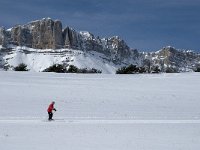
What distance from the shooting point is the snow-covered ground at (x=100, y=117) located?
1766 centimetres

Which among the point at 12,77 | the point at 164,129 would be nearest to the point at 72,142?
the point at 164,129

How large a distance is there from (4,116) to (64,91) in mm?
16600

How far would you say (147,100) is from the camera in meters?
38.5

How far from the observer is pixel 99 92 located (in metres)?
43.2

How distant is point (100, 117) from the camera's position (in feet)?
89.3

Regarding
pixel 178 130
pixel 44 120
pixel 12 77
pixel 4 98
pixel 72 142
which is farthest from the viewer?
pixel 12 77

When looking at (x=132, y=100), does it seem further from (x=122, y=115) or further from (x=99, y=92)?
(x=122, y=115)

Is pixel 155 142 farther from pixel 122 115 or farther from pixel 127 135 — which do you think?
pixel 122 115

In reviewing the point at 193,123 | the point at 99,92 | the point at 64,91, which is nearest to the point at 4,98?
the point at 64,91

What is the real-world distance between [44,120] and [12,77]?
32.2 m

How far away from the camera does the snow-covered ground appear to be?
17656mm

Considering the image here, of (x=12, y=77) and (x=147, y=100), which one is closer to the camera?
(x=147, y=100)

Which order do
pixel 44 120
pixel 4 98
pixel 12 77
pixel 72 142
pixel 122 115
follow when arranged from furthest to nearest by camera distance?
pixel 12 77 < pixel 4 98 < pixel 122 115 < pixel 44 120 < pixel 72 142

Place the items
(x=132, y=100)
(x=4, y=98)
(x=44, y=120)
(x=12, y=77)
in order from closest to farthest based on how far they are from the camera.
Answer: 1. (x=44, y=120)
2. (x=4, y=98)
3. (x=132, y=100)
4. (x=12, y=77)
